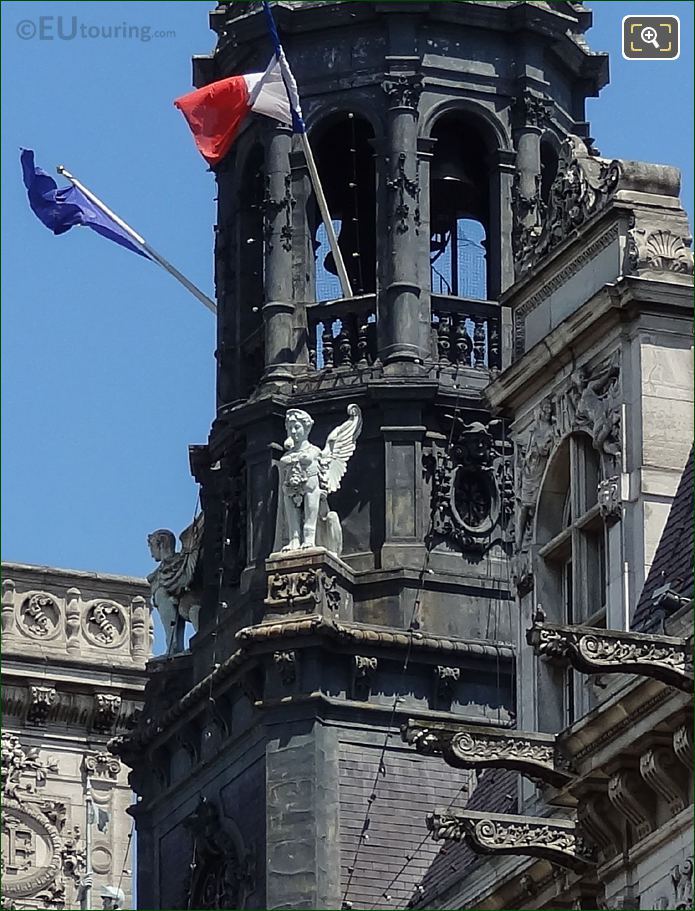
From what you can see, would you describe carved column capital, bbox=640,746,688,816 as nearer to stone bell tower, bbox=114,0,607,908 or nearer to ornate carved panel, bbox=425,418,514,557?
stone bell tower, bbox=114,0,607,908

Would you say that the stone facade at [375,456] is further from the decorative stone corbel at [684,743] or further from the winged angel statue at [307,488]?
the decorative stone corbel at [684,743]

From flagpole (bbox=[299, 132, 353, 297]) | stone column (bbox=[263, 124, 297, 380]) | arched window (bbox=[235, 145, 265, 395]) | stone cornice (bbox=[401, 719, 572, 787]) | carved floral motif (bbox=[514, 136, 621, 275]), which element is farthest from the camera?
arched window (bbox=[235, 145, 265, 395])

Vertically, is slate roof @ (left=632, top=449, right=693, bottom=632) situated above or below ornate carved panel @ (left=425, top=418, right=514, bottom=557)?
below

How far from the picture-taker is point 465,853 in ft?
205

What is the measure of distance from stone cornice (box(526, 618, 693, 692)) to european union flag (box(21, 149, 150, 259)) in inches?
1134

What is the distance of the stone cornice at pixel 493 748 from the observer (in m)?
52.4

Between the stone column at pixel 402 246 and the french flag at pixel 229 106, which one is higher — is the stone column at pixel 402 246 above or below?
below

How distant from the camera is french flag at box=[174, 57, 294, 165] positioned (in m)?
74.1

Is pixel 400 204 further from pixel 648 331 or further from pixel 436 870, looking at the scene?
pixel 648 331

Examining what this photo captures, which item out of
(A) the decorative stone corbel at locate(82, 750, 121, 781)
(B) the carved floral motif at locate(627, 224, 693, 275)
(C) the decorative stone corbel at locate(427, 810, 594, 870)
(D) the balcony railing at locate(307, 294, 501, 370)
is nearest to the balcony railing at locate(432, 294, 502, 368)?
(D) the balcony railing at locate(307, 294, 501, 370)

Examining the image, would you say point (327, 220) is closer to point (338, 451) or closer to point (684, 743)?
point (338, 451)

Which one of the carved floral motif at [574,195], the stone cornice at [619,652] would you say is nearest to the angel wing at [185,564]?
the carved floral motif at [574,195]

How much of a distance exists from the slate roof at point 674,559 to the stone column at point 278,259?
18.9 m

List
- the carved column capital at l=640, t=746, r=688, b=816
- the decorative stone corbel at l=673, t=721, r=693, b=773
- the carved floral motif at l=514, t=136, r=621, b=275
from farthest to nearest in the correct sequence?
the carved floral motif at l=514, t=136, r=621, b=275 → the carved column capital at l=640, t=746, r=688, b=816 → the decorative stone corbel at l=673, t=721, r=693, b=773
